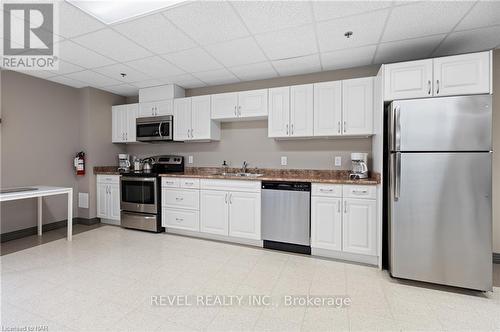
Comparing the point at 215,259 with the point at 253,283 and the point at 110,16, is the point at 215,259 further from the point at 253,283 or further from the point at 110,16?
the point at 110,16

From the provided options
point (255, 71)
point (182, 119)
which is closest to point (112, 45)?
point (182, 119)

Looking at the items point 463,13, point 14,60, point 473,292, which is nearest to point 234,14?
point 463,13

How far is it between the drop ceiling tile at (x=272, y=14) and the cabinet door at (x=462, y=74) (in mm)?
1356

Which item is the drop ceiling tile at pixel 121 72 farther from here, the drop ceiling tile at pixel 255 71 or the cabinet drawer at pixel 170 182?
the cabinet drawer at pixel 170 182

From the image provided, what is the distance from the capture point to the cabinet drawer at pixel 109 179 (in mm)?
4113

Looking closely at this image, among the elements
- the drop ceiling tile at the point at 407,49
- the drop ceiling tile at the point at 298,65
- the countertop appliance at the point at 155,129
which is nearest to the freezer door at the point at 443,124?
the drop ceiling tile at the point at 407,49

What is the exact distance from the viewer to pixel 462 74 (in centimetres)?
221

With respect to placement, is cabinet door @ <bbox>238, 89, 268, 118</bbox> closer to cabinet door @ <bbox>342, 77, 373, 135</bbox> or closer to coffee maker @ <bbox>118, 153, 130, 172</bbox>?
cabinet door @ <bbox>342, 77, 373, 135</bbox>

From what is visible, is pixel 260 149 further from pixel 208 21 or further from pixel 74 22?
pixel 74 22

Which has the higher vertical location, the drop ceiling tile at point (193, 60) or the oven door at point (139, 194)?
the drop ceiling tile at point (193, 60)

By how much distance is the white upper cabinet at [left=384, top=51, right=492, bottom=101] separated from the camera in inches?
84.7

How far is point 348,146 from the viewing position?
3.34m

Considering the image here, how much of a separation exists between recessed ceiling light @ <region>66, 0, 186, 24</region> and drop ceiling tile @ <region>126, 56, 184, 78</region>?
2.93ft

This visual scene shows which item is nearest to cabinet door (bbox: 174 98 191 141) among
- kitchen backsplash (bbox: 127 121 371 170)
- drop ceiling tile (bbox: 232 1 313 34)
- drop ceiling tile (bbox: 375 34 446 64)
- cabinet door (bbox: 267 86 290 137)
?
kitchen backsplash (bbox: 127 121 371 170)
